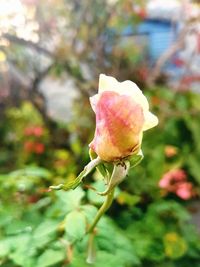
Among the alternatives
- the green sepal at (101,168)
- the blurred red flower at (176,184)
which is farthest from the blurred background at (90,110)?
the green sepal at (101,168)

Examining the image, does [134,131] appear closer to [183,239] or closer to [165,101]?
[183,239]

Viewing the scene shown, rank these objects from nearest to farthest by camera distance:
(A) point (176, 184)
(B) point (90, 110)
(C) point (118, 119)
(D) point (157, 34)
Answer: (C) point (118, 119), (A) point (176, 184), (B) point (90, 110), (D) point (157, 34)

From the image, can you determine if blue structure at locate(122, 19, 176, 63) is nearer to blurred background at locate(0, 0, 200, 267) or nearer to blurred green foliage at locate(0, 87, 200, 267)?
blurred background at locate(0, 0, 200, 267)

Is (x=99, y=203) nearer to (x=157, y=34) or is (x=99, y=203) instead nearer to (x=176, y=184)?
(x=176, y=184)

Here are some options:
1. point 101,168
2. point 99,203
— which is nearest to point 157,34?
point 99,203

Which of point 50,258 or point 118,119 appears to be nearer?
point 118,119

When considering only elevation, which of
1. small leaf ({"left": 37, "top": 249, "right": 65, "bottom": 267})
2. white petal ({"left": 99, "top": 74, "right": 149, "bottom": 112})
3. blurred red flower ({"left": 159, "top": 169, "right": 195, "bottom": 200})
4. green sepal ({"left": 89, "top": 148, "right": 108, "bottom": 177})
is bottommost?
blurred red flower ({"left": 159, "top": 169, "right": 195, "bottom": 200})

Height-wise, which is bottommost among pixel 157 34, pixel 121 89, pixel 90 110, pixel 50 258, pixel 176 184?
pixel 176 184

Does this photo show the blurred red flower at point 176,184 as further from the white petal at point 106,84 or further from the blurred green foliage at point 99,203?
the white petal at point 106,84

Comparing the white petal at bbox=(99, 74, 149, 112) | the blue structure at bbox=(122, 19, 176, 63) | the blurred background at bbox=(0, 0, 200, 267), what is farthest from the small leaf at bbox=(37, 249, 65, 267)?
the blue structure at bbox=(122, 19, 176, 63)
